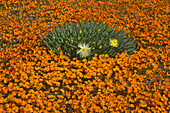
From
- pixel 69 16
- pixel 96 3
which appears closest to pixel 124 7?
pixel 96 3

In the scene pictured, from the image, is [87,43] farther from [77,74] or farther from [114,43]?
[77,74]

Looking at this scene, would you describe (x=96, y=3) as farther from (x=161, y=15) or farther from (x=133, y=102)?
(x=133, y=102)

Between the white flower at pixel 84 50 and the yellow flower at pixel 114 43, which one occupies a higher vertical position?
the yellow flower at pixel 114 43

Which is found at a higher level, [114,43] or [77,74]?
[114,43]

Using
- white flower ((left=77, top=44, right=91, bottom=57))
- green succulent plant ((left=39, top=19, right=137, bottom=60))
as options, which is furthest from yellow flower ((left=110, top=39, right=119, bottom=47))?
white flower ((left=77, top=44, right=91, bottom=57))

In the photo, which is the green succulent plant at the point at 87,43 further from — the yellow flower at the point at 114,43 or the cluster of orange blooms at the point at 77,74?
the cluster of orange blooms at the point at 77,74

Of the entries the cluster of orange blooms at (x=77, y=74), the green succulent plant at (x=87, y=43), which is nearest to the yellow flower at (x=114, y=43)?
the green succulent plant at (x=87, y=43)

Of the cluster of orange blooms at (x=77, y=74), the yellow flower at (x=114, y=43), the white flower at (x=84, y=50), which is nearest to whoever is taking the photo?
the cluster of orange blooms at (x=77, y=74)

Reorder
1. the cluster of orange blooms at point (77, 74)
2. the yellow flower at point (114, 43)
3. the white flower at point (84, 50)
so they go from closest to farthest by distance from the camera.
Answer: the cluster of orange blooms at point (77, 74), the white flower at point (84, 50), the yellow flower at point (114, 43)

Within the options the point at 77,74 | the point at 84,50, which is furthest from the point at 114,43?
the point at 77,74

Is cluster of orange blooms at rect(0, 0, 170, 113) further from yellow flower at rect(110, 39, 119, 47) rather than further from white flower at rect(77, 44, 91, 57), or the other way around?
yellow flower at rect(110, 39, 119, 47)

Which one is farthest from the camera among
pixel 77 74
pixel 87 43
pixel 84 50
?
pixel 87 43
